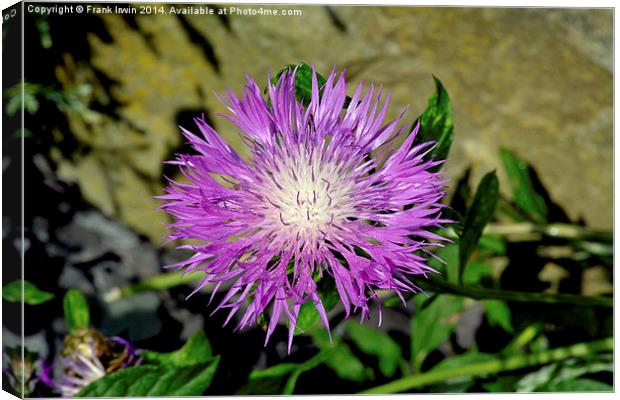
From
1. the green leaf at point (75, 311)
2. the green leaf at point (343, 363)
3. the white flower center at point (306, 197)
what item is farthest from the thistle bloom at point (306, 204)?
the green leaf at point (343, 363)

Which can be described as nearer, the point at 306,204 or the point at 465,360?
the point at 306,204

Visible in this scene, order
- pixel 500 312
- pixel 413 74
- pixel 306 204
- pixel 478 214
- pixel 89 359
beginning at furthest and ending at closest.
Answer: pixel 413 74 < pixel 500 312 < pixel 89 359 < pixel 478 214 < pixel 306 204

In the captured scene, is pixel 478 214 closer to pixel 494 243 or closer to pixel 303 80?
pixel 303 80

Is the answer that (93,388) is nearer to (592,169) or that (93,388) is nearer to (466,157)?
(466,157)

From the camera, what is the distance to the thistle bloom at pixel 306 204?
77 cm

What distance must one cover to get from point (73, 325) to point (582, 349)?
2.42ft

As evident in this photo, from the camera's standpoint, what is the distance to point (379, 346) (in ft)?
4.29

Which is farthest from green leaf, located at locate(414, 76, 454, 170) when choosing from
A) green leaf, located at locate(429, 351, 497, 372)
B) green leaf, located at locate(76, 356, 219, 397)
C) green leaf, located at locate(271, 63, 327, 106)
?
green leaf, located at locate(429, 351, 497, 372)

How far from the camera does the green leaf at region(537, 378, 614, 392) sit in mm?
1139

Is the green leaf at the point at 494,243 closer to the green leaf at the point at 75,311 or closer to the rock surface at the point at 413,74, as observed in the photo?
the rock surface at the point at 413,74

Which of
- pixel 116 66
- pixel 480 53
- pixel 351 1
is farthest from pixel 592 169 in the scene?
pixel 116 66

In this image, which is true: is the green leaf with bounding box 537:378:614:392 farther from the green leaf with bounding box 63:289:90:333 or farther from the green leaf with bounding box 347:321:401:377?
the green leaf with bounding box 63:289:90:333

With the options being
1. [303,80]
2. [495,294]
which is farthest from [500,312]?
[303,80]

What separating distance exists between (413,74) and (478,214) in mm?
529
